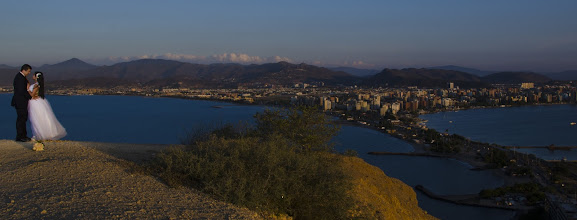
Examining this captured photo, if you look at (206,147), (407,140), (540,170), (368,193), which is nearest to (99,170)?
(206,147)

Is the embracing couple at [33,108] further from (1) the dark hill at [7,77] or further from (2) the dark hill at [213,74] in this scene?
(2) the dark hill at [213,74]

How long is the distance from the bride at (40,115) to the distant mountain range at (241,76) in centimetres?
8691

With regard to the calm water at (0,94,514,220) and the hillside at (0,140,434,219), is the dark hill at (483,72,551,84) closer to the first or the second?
the calm water at (0,94,514,220)

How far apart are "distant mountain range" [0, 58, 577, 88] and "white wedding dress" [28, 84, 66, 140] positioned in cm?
8690

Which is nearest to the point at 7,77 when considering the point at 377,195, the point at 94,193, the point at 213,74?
the point at 213,74

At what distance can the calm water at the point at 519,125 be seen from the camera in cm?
3993

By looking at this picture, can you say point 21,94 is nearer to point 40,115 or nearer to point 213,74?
point 40,115

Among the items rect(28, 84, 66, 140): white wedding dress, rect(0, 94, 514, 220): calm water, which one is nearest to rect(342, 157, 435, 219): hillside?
rect(0, 94, 514, 220): calm water

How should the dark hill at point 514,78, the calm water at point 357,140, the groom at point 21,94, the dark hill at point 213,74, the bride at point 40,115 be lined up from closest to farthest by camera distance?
the groom at point 21,94 < the bride at point 40,115 < the calm water at point 357,140 < the dark hill at point 514,78 < the dark hill at point 213,74

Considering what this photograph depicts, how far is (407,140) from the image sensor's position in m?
40.2

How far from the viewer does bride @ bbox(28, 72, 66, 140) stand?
8.05 m

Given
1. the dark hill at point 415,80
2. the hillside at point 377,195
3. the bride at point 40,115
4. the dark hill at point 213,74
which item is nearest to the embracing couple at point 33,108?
the bride at point 40,115

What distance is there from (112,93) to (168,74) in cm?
8193

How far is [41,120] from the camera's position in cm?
823
